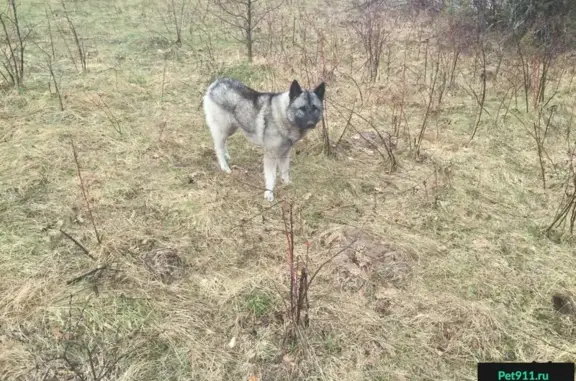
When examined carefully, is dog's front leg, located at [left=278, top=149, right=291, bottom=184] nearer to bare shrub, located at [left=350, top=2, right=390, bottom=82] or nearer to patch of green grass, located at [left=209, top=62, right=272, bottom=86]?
patch of green grass, located at [left=209, top=62, right=272, bottom=86]

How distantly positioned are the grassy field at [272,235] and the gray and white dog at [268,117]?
1.06 ft

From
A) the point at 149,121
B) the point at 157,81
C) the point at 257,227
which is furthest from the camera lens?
the point at 157,81

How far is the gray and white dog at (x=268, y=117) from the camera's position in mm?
3994

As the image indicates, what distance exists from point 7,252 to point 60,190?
944 millimetres

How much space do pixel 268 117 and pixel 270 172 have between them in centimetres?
51

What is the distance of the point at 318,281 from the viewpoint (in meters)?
3.31

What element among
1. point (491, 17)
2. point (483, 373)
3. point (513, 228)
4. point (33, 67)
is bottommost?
point (483, 373)

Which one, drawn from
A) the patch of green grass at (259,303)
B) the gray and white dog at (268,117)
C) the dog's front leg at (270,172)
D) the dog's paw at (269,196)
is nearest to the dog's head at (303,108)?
the gray and white dog at (268,117)

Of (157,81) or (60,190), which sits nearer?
(60,190)

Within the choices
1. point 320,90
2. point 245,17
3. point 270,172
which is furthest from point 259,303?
point 245,17

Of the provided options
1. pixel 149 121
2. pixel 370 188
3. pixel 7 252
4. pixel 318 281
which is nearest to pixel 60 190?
pixel 7 252

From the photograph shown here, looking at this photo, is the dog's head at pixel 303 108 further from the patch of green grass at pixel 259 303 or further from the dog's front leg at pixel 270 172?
the patch of green grass at pixel 259 303

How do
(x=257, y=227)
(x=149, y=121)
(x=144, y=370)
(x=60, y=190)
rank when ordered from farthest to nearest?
(x=149, y=121), (x=60, y=190), (x=257, y=227), (x=144, y=370)

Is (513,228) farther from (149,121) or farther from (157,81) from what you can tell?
(157,81)
